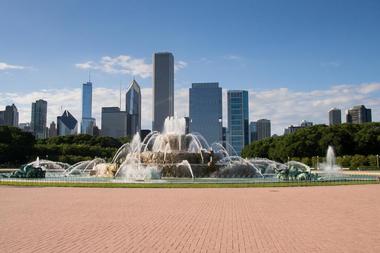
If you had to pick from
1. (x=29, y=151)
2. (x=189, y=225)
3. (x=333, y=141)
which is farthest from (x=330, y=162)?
(x=189, y=225)

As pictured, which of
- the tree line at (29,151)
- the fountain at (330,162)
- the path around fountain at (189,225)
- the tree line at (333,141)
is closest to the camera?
the path around fountain at (189,225)

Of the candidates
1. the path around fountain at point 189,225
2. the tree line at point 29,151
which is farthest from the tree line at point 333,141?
the path around fountain at point 189,225

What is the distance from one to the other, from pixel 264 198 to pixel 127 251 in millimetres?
13129

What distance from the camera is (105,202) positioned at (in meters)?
19.7

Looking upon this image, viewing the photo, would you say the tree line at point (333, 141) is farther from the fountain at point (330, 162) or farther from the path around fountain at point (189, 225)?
the path around fountain at point (189, 225)

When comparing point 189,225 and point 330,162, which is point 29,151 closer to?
point 330,162

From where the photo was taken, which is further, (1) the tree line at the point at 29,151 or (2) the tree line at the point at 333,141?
(2) the tree line at the point at 333,141

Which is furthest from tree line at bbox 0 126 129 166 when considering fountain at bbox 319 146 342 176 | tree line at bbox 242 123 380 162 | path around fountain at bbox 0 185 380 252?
path around fountain at bbox 0 185 380 252

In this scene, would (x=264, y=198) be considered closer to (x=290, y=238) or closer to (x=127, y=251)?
(x=290, y=238)

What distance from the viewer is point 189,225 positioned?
13180 mm

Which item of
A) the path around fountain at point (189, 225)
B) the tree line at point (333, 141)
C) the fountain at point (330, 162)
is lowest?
the path around fountain at point (189, 225)

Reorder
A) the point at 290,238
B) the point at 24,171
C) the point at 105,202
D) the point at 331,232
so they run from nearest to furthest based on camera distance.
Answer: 1. the point at 290,238
2. the point at 331,232
3. the point at 105,202
4. the point at 24,171

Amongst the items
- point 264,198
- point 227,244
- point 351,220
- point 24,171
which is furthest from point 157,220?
point 24,171

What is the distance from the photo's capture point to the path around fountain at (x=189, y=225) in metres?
10.3
